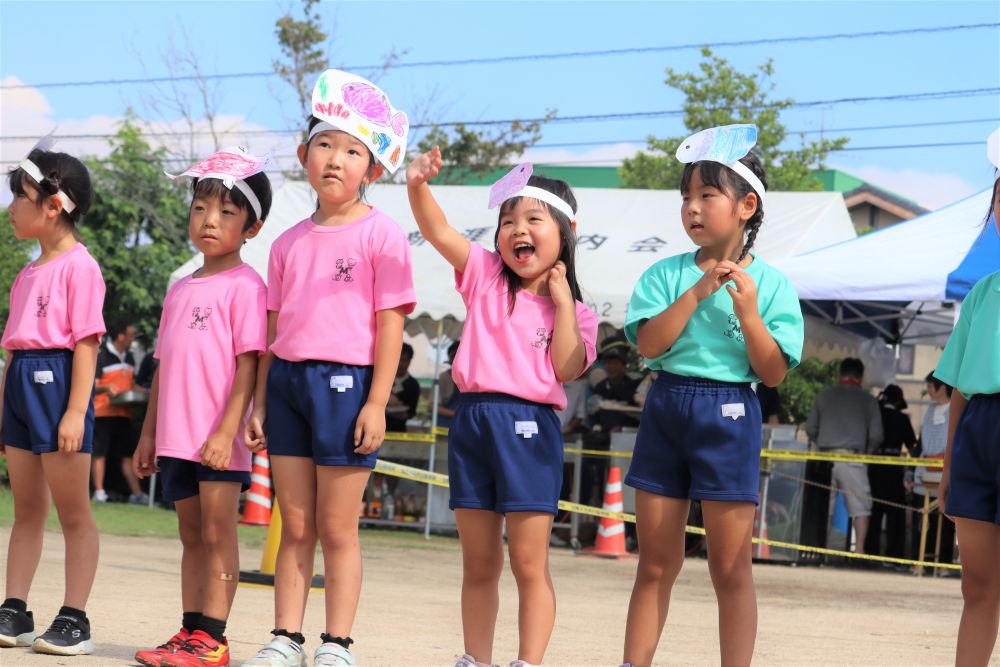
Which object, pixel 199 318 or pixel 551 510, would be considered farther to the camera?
pixel 199 318

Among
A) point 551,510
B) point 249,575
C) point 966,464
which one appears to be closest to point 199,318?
point 551,510

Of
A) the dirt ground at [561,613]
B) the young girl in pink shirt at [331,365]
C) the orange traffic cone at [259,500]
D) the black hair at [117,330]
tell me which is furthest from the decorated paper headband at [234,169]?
the black hair at [117,330]

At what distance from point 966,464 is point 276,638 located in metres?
2.38

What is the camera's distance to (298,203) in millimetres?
15578

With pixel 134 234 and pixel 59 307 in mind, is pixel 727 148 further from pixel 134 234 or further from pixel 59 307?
pixel 134 234

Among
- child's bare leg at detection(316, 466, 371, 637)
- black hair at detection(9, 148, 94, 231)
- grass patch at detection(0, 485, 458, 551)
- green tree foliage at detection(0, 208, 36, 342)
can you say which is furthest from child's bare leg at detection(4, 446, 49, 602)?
green tree foliage at detection(0, 208, 36, 342)

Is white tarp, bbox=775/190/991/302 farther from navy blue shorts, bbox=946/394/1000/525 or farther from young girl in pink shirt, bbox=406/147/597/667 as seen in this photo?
young girl in pink shirt, bbox=406/147/597/667

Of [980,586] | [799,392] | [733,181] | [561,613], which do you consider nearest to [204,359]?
[733,181]

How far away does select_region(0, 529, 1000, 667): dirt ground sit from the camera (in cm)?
585

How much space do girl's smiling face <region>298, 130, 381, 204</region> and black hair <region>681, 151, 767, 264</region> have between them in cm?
118

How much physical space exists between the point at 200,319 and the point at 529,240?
4.18 feet

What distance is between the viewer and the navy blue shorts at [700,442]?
436cm

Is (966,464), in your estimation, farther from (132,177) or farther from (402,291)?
(132,177)

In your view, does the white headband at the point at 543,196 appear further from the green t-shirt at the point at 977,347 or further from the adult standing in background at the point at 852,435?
the adult standing in background at the point at 852,435
